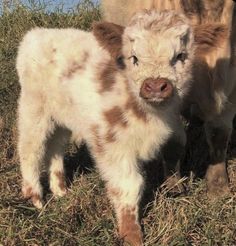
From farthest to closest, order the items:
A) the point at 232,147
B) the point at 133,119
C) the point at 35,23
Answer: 1. the point at 35,23
2. the point at 232,147
3. the point at 133,119

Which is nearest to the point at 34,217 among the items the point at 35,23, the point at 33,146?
the point at 33,146

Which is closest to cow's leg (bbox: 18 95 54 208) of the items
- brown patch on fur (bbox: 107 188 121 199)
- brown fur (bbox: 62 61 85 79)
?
brown fur (bbox: 62 61 85 79)

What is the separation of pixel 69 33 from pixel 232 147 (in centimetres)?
199

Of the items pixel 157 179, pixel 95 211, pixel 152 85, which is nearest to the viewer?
pixel 152 85

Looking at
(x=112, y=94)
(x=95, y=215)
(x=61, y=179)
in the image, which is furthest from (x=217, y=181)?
(x=112, y=94)

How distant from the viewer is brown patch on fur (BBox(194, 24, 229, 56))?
3.89 metres

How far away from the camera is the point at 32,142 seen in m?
4.70

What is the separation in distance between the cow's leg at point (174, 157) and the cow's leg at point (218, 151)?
10.6 inches

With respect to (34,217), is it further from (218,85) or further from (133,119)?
(218,85)

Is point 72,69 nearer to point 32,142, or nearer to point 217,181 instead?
point 32,142

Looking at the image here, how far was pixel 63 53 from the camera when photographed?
14.7 feet

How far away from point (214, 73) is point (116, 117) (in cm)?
90

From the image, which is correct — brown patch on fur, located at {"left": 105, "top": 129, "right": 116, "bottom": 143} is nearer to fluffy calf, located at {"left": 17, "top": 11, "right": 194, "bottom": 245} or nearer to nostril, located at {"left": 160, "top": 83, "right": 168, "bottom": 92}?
fluffy calf, located at {"left": 17, "top": 11, "right": 194, "bottom": 245}

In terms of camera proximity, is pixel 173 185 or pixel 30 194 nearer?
pixel 173 185
